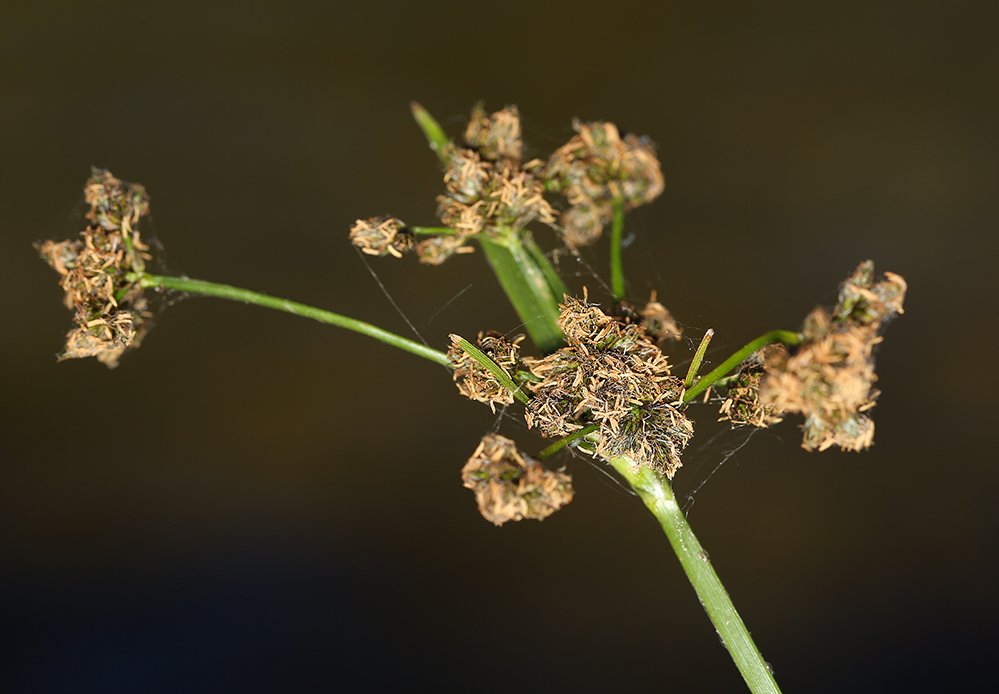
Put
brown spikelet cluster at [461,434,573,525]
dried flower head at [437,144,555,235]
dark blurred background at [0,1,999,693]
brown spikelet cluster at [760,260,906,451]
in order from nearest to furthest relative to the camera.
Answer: brown spikelet cluster at [760,260,906,451] → brown spikelet cluster at [461,434,573,525] → dried flower head at [437,144,555,235] → dark blurred background at [0,1,999,693]

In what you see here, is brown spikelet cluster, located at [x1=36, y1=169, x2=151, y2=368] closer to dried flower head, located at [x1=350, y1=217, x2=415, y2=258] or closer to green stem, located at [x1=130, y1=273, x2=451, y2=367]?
green stem, located at [x1=130, y1=273, x2=451, y2=367]

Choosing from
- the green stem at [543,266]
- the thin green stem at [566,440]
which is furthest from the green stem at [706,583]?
the green stem at [543,266]

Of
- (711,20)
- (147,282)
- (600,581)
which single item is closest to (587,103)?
(711,20)

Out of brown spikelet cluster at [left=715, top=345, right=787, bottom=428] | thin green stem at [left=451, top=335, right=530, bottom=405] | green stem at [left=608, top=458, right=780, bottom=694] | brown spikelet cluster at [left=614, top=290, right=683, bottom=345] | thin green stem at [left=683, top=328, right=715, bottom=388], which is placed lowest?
green stem at [left=608, top=458, right=780, bottom=694]

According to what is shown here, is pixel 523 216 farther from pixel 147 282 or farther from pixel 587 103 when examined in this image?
pixel 587 103

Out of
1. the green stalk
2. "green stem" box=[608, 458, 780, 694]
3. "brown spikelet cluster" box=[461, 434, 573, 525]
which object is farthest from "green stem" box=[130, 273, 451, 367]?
"green stem" box=[608, 458, 780, 694]

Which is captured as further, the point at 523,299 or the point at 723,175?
the point at 723,175

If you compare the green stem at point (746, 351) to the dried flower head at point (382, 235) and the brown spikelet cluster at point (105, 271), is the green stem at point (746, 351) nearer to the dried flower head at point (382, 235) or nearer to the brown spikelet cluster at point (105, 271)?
the dried flower head at point (382, 235)
